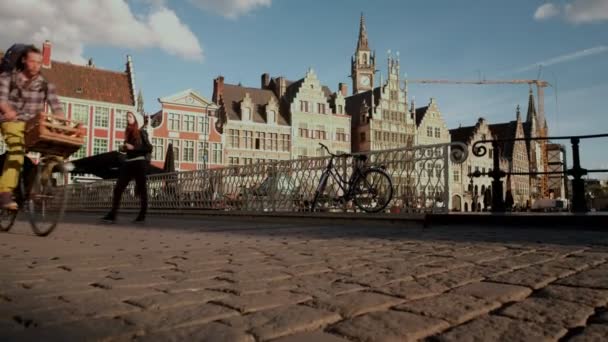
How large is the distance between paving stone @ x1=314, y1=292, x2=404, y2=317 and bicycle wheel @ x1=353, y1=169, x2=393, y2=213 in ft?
20.9

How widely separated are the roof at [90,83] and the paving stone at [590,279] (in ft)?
142

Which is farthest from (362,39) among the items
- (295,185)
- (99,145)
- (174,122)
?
(295,185)

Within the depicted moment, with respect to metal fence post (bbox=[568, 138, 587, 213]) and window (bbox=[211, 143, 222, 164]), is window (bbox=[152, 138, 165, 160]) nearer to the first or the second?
window (bbox=[211, 143, 222, 164])

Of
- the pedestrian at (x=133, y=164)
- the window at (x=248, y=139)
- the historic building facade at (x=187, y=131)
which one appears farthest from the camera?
the window at (x=248, y=139)

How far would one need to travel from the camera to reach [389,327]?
1.56 meters

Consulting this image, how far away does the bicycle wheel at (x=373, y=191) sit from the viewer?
8.44m

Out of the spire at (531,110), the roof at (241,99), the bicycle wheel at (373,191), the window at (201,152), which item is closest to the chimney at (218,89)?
the roof at (241,99)

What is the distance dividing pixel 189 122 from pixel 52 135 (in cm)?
4045

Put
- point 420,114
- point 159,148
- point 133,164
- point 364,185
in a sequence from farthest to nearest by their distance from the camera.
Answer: point 420,114 < point 159,148 < point 133,164 < point 364,185

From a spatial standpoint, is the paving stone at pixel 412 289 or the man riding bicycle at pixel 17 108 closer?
the paving stone at pixel 412 289

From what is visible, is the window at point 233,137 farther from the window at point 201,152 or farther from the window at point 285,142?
the window at point 285,142

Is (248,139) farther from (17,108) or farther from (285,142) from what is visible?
(17,108)

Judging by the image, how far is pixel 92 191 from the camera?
59.1 feet

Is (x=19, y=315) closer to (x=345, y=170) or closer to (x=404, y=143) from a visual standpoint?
(x=345, y=170)
